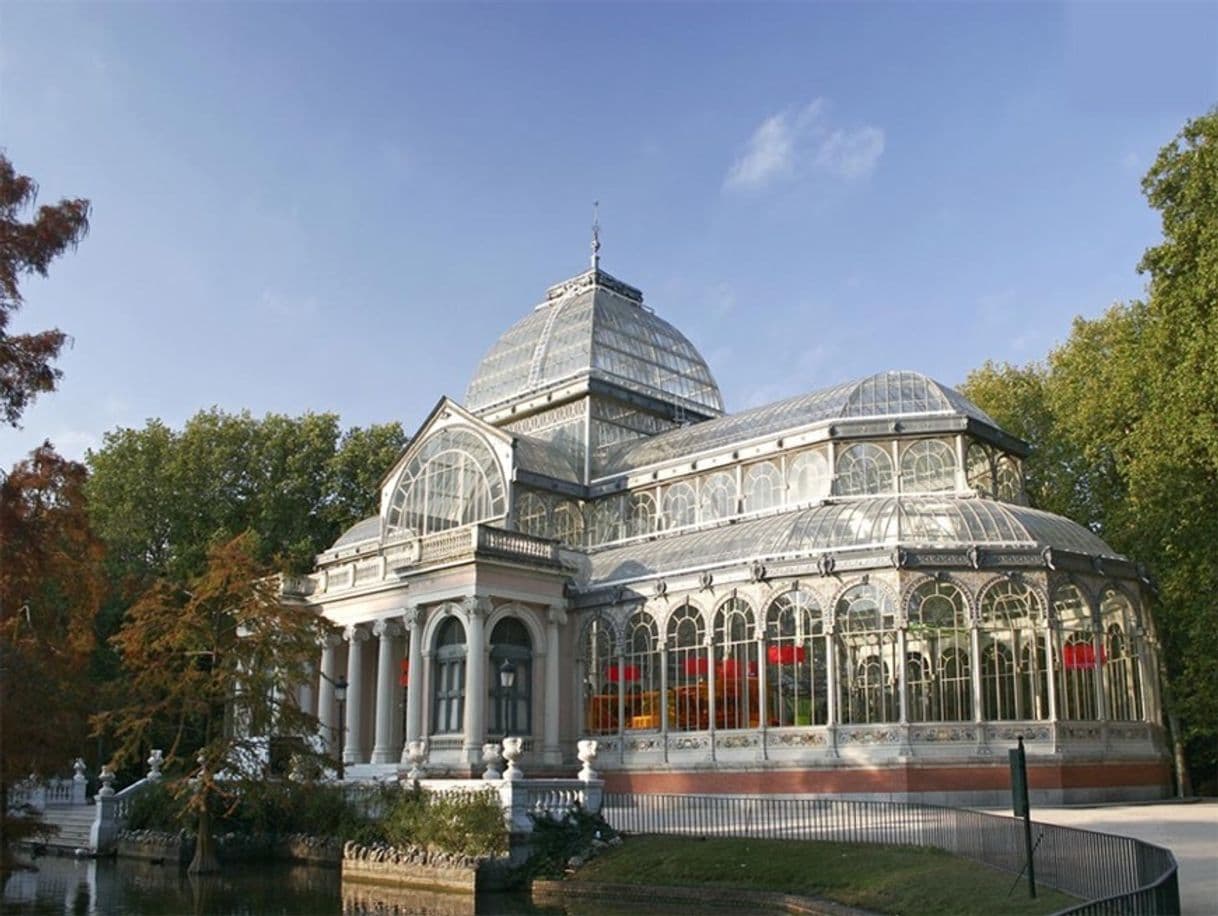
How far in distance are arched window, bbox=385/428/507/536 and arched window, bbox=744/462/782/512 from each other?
29.1 feet

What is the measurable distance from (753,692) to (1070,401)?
2131 centimetres

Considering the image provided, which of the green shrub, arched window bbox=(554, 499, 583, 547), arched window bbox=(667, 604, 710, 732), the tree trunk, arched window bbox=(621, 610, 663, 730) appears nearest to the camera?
the green shrub

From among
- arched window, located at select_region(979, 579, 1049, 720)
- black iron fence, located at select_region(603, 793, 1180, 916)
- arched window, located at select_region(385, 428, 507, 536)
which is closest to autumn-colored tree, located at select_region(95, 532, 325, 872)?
black iron fence, located at select_region(603, 793, 1180, 916)

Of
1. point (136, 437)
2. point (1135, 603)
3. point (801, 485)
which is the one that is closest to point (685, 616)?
point (801, 485)

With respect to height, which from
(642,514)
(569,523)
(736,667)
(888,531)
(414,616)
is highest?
(642,514)

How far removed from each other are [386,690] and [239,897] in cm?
1758

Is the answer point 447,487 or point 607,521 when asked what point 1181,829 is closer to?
point 607,521

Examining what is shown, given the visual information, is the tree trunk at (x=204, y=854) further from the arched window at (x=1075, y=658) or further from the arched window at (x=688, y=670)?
the arched window at (x=1075, y=658)

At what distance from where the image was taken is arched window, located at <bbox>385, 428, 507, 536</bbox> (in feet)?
145

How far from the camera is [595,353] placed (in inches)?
1943

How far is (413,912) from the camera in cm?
2133

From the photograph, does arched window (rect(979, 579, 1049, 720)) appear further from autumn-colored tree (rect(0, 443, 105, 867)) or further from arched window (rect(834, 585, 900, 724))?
autumn-colored tree (rect(0, 443, 105, 867))

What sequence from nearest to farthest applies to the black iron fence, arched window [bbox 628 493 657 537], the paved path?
the black iron fence < the paved path < arched window [bbox 628 493 657 537]

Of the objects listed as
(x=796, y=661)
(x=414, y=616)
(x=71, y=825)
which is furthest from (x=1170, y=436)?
(x=71, y=825)
